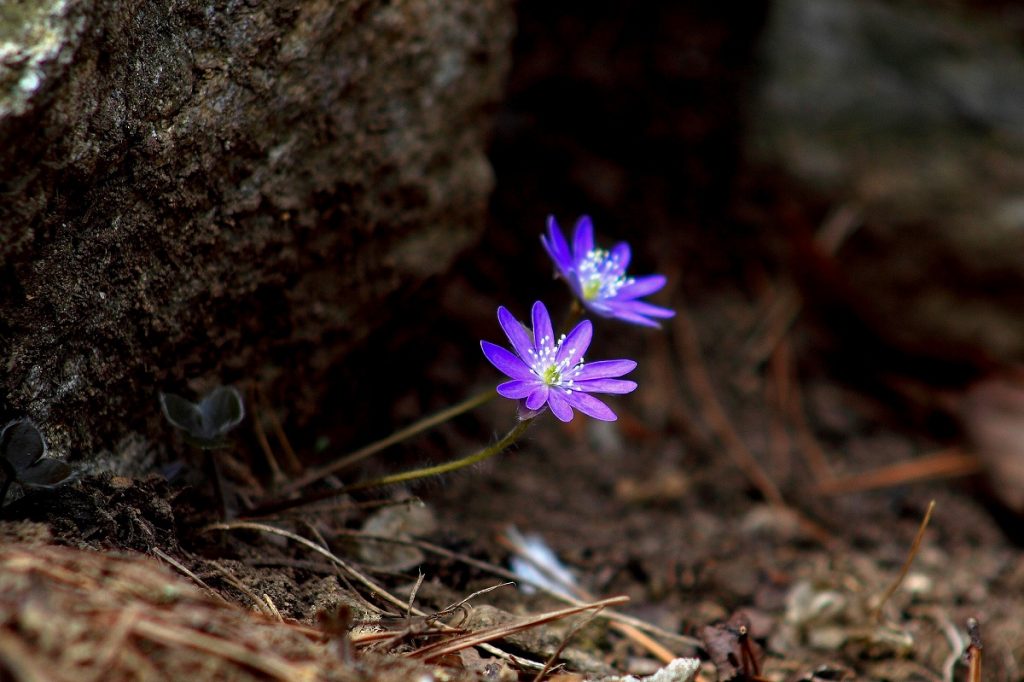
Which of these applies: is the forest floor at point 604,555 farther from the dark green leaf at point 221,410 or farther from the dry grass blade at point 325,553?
the dark green leaf at point 221,410

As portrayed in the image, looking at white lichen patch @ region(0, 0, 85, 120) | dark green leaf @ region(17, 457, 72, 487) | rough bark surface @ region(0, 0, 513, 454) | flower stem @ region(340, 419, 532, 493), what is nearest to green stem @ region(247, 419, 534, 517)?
flower stem @ region(340, 419, 532, 493)

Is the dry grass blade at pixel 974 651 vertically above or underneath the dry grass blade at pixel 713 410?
above

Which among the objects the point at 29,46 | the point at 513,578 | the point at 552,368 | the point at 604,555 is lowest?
the point at 604,555

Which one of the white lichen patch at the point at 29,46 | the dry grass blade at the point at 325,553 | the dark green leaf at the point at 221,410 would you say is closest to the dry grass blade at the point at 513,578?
the dry grass blade at the point at 325,553

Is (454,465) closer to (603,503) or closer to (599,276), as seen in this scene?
(599,276)

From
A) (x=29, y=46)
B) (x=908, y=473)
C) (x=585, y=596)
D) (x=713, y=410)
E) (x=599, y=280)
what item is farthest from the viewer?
(x=713, y=410)

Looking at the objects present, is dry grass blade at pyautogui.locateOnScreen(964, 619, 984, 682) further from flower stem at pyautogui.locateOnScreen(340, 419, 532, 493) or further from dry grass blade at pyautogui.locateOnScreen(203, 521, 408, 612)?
dry grass blade at pyautogui.locateOnScreen(203, 521, 408, 612)

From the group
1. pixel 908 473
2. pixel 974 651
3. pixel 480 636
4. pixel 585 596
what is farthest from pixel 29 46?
pixel 908 473
